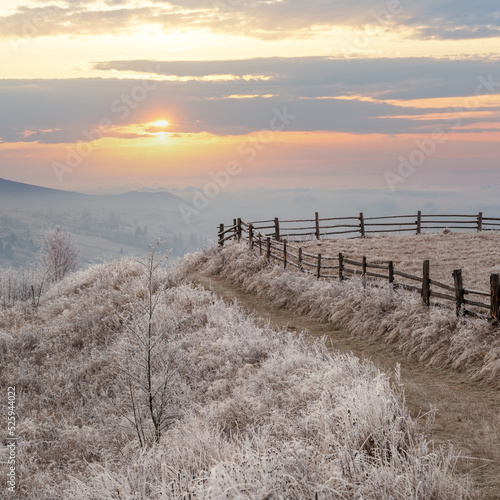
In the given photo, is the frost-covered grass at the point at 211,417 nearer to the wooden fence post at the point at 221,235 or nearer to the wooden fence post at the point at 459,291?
the wooden fence post at the point at 459,291

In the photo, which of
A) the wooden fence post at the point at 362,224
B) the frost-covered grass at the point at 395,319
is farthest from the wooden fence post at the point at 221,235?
the wooden fence post at the point at 362,224

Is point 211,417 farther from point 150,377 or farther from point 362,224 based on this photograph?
point 362,224

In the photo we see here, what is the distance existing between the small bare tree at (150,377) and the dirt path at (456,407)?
13.2 feet

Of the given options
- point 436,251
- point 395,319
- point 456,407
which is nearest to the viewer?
point 456,407

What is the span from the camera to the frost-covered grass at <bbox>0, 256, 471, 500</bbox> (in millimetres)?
5475

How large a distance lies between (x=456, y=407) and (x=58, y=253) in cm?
5386

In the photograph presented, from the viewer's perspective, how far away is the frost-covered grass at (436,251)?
66.2 ft

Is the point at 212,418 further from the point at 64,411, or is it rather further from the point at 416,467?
the point at 64,411

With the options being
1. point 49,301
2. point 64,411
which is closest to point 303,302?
point 64,411

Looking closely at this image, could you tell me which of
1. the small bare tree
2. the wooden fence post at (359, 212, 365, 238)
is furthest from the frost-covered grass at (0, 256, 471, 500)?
the wooden fence post at (359, 212, 365, 238)

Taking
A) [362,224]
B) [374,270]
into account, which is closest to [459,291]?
[374,270]

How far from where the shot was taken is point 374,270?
2158cm

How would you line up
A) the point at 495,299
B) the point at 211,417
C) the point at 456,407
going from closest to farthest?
the point at 456,407
the point at 211,417
the point at 495,299

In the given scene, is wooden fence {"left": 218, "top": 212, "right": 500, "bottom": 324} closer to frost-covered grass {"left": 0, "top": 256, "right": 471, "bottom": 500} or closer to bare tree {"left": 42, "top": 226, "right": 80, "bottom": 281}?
frost-covered grass {"left": 0, "top": 256, "right": 471, "bottom": 500}
